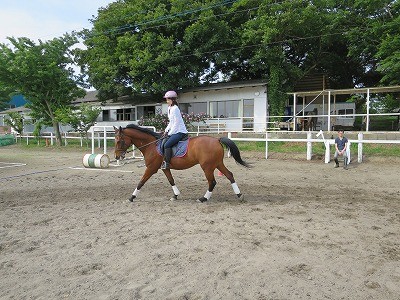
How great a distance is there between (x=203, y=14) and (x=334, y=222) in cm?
2359

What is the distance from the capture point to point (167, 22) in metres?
26.5

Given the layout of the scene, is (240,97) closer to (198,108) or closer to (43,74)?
(198,108)

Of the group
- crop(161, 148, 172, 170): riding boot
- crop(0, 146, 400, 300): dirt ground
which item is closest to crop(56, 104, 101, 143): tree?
crop(0, 146, 400, 300): dirt ground

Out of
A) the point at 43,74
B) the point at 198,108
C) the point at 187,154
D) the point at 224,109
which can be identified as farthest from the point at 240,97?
the point at 187,154

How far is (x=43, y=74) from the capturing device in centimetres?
2431

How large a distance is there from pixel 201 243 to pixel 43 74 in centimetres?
2434

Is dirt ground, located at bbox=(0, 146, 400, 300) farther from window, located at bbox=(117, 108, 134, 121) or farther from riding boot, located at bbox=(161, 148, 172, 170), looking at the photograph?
window, located at bbox=(117, 108, 134, 121)

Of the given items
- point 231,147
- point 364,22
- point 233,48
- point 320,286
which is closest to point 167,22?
point 233,48

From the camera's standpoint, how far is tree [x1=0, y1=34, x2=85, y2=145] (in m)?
24.2

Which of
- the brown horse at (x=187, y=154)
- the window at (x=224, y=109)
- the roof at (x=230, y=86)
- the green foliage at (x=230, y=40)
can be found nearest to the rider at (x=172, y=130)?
the brown horse at (x=187, y=154)

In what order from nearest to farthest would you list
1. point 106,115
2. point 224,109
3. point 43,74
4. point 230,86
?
point 43,74, point 230,86, point 224,109, point 106,115

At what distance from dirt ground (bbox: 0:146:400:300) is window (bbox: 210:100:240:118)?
18445mm

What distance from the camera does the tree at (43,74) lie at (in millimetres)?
24188

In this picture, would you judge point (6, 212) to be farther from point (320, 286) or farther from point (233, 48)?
point (233, 48)
